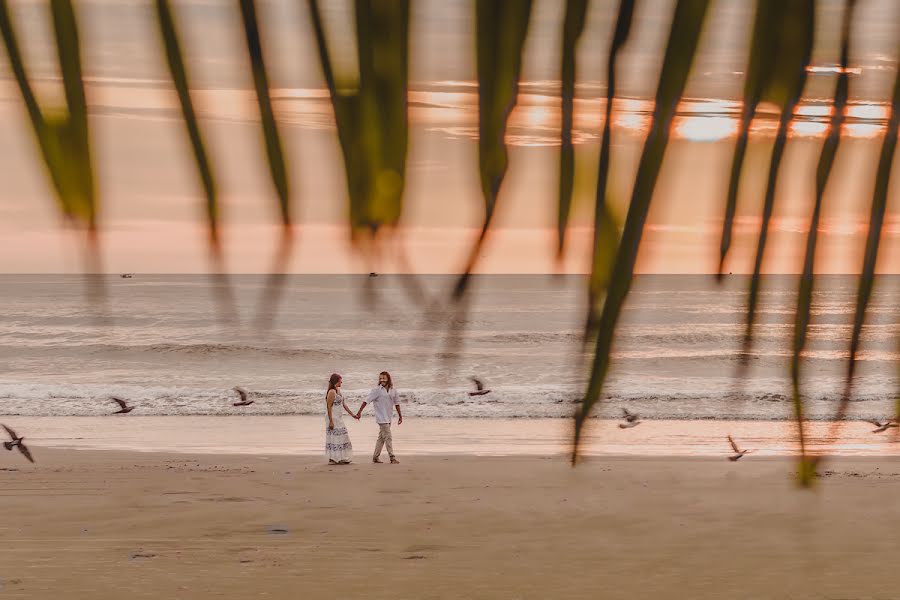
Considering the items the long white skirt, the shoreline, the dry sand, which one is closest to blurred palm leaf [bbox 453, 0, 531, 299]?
the dry sand

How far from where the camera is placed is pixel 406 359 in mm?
Answer: 48312

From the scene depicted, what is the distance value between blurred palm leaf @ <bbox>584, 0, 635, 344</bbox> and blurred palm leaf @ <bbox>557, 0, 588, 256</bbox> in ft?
0.05

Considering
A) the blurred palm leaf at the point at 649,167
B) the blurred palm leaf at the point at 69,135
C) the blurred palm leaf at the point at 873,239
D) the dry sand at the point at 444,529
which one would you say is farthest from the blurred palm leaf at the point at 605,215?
the dry sand at the point at 444,529

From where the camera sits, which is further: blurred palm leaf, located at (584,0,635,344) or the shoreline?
the shoreline

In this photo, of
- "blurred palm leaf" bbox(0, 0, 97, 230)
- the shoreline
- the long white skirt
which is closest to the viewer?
"blurred palm leaf" bbox(0, 0, 97, 230)

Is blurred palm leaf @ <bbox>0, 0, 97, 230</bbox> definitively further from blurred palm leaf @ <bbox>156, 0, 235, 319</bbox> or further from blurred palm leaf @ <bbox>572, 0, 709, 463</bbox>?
blurred palm leaf @ <bbox>572, 0, 709, 463</bbox>

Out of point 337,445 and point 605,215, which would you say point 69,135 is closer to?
point 605,215

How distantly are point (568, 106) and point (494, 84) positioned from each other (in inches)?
1.5

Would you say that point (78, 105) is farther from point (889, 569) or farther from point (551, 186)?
point (889, 569)

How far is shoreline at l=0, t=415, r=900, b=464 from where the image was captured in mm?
21484

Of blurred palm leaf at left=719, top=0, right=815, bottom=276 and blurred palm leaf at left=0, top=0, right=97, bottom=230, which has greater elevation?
blurred palm leaf at left=719, top=0, right=815, bottom=276

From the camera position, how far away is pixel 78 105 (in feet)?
1.79

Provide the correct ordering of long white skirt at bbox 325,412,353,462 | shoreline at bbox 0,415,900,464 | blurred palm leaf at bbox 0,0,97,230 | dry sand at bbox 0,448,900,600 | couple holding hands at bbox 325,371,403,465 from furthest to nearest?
shoreline at bbox 0,415,900,464, long white skirt at bbox 325,412,353,462, couple holding hands at bbox 325,371,403,465, dry sand at bbox 0,448,900,600, blurred palm leaf at bbox 0,0,97,230

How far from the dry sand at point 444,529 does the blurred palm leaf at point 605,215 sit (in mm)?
10827
